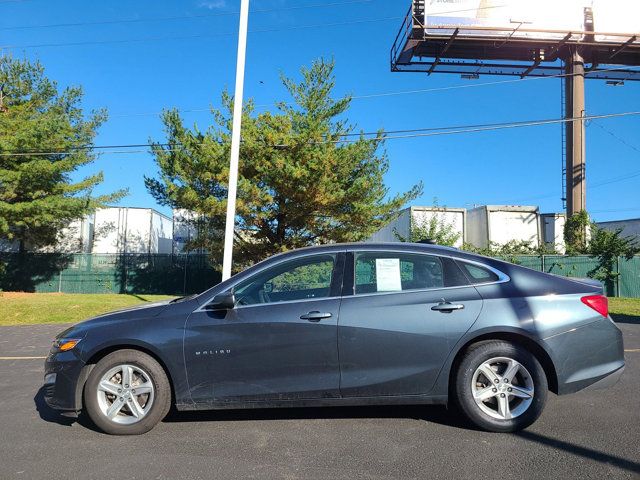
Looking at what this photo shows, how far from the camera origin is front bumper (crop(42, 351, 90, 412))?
430cm

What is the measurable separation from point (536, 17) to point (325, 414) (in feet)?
89.3

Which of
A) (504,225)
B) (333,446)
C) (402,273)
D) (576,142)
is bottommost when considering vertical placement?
(333,446)

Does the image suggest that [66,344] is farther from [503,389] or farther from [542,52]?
[542,52]

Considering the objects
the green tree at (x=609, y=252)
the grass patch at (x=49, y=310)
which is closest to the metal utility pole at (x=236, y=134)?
the grass patch at (x=49, y=310)

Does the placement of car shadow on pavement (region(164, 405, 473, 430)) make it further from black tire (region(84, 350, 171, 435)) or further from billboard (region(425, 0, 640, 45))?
billboard (region(425, 0, 640, 45))

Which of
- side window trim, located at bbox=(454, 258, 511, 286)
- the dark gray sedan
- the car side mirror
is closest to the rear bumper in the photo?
the dark gray sedan

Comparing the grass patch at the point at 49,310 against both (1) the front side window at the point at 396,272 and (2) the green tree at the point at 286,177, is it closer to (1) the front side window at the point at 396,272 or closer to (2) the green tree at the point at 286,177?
(2) the green tree at the point at 286,177

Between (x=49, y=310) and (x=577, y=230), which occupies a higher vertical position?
(x=577, y=230)

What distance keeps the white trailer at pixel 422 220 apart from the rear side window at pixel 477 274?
18795 millimetres

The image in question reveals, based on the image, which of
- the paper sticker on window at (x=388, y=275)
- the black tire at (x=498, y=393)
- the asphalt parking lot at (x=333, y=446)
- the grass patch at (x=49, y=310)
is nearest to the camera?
the asphalt parking lot at (x=333, y=446)

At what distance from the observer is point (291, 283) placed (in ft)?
15.3

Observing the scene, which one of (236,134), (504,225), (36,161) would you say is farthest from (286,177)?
(504,225)

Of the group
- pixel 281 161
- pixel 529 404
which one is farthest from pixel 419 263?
pixel 281 161

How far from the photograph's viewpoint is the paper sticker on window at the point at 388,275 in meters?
4.44
